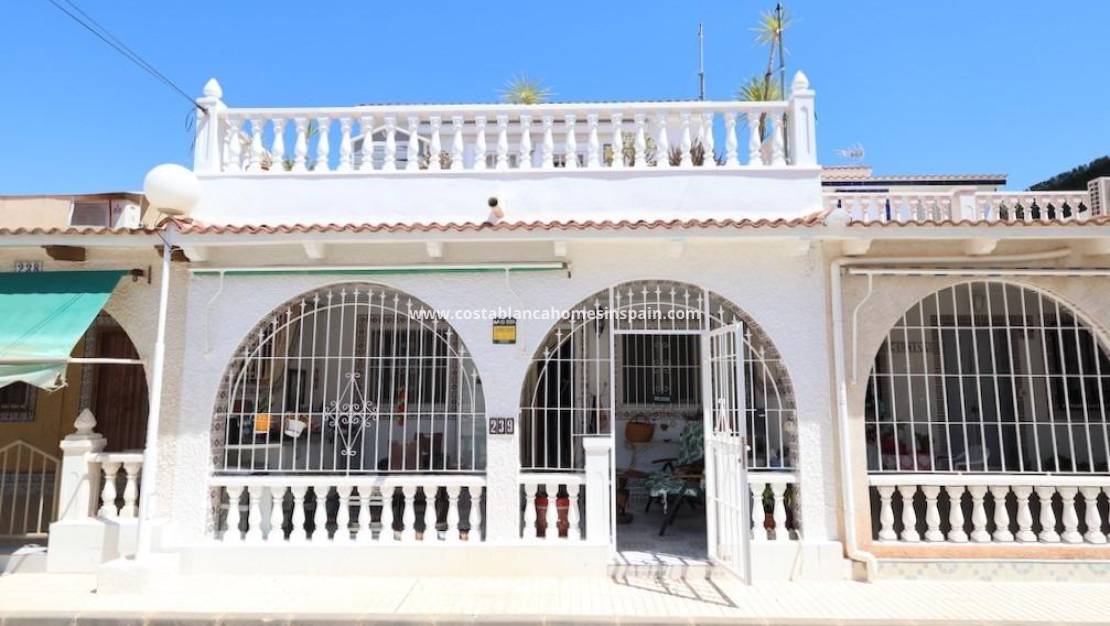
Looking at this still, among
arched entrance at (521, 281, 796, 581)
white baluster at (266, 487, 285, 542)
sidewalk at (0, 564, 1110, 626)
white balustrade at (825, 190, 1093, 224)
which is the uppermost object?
white balustrade at (825, 190, 1093, 224)

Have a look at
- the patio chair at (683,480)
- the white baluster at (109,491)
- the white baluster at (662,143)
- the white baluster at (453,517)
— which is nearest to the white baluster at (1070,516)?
the patio chair at (683,480)

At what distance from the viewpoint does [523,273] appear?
7309 mm

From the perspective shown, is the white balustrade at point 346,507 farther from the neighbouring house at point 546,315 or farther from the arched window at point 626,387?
the arched window at point 626,387

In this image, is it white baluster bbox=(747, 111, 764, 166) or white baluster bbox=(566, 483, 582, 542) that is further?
white baluster bbox=(747, 111, 764, 166)

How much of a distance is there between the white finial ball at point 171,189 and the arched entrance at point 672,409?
4.36m

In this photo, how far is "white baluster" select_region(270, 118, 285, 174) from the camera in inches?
315

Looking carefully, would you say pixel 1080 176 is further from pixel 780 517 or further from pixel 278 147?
pixel 278 147

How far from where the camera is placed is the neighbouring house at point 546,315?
686 cm

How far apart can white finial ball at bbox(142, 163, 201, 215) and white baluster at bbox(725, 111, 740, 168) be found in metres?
6.23

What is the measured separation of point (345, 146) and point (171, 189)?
1.99 meters

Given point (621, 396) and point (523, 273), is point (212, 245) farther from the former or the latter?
point (621, 396)

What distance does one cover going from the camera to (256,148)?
8.00m

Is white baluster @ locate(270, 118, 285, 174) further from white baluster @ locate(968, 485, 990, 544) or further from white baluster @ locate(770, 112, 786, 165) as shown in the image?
white baluster @ locate(968, 485, 990, 544)

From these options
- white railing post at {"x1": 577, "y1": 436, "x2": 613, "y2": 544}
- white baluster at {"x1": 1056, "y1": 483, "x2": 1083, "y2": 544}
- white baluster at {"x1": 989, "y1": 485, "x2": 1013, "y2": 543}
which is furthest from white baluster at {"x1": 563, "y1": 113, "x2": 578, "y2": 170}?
white baluster at {"x1": 1056, "y1": 483, "x2": 1083, "y2": 544}
